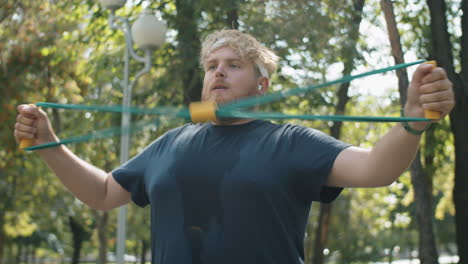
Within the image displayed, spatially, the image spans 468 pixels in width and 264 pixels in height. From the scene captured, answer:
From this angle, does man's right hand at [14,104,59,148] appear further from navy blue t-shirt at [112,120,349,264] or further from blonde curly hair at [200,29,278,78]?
blonde curly hair at [200,29,278,78]

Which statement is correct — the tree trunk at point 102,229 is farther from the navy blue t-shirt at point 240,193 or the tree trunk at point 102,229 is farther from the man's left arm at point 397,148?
the man's left arm at point 397,148

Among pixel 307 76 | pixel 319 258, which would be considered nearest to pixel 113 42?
pixel 307 76

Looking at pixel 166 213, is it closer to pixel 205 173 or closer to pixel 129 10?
pixel 205 173

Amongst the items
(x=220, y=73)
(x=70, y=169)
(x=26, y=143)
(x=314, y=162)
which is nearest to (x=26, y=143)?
(x=26, y=143)

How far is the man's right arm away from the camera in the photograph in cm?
200

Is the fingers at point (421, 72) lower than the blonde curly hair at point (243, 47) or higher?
lower

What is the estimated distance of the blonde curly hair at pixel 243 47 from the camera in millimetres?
1969

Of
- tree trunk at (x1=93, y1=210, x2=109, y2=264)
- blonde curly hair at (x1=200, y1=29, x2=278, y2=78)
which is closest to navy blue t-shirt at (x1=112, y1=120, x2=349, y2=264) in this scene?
blonde curly hair at (x1=200, y1=29, x2=278, y2=78)

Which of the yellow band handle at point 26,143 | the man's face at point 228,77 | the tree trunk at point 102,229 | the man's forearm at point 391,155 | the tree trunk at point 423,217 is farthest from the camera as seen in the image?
the tree trunk at point 102,229

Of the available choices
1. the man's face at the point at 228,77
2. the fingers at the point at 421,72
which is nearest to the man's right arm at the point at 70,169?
the man's face at the point at 228,77

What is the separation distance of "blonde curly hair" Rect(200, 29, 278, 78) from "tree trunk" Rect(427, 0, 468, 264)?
15.5 feet

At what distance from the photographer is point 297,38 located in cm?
672

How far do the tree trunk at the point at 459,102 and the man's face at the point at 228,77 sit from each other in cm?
483

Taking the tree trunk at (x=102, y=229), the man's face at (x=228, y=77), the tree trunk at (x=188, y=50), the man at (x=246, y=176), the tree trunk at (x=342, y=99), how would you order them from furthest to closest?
the tree trunk at (x=102, y=229) < the tree trunk at (x=188, y=50) < the tree trunk at (x=342, y=99) < the man's face at (x=228, y=77) < the man at (x=246, y=176)
